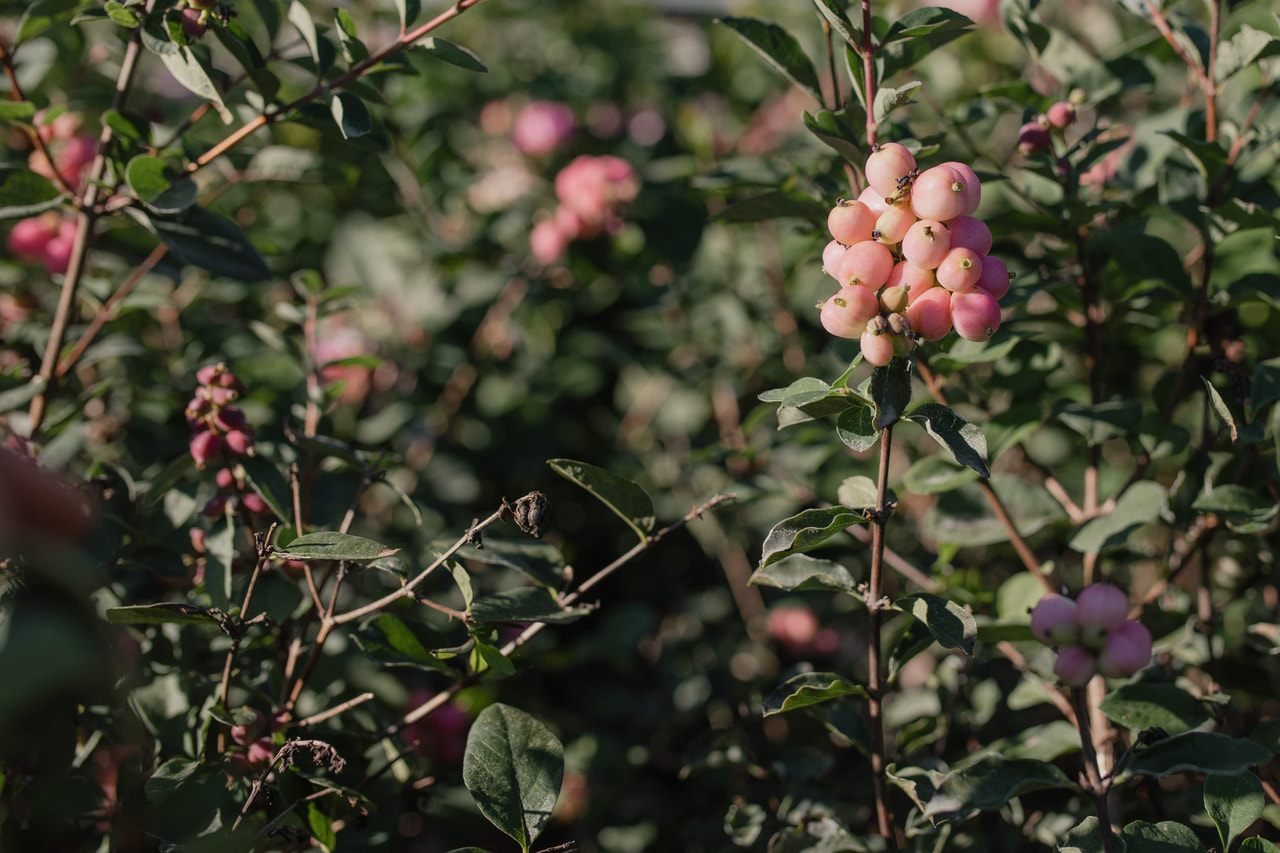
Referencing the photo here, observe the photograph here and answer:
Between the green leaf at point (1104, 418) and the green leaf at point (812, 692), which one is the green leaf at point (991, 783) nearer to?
the green leaf at point (812, 692)

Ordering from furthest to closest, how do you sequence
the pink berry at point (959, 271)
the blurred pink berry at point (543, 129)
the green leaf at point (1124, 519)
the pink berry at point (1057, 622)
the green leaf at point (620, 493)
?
1. the blurred pink berry at point (543, 129)
2. the green leaf at point (1124, 519)
3. the green leaf at point (620, 493)
4. the pink berry at point (1057, 622)
5. the pink berry at point (959, 271)

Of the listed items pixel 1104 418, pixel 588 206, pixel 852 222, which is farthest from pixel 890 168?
pixel 588 206

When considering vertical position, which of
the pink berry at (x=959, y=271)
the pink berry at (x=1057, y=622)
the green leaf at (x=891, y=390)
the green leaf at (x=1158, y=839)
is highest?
the pink berry at (x=959, y=271)

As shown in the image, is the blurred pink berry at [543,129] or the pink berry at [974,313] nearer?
the pink berry at [974,313]

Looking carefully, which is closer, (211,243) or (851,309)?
(851,309)

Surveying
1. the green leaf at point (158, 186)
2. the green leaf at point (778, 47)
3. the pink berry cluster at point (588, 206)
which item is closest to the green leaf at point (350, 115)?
the green leaf at point (158, 186)

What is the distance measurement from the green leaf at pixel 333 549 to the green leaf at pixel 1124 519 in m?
0.86

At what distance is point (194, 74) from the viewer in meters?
1.04

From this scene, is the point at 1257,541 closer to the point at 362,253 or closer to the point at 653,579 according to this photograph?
the point at 653,579

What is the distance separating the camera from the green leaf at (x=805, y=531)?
864 millimetres

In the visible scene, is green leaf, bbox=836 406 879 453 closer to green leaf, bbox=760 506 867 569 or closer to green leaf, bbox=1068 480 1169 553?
green leaf, bbox=760 506 867 569

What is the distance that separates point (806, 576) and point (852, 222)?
42cm

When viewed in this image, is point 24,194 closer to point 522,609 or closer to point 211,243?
point 211,243

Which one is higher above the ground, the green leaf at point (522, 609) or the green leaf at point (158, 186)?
the green leaf at point (158, 186)
